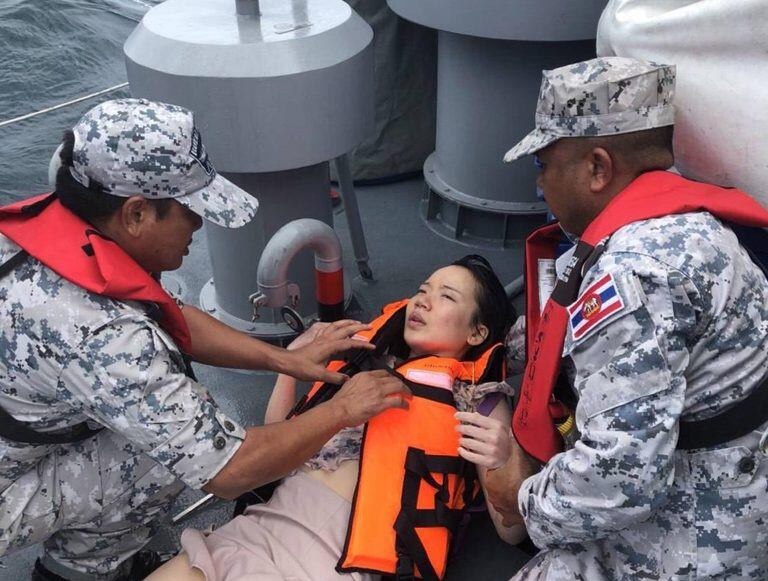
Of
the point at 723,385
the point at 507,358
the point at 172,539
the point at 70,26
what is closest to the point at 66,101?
the point at 70,26

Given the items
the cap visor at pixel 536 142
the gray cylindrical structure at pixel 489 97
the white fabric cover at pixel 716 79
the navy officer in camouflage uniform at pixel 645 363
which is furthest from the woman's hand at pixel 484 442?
the gray cylindrical structure at pixel 489 97

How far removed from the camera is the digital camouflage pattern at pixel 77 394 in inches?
69.6

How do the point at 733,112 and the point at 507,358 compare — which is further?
the point at 507,358

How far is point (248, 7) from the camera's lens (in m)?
3.01

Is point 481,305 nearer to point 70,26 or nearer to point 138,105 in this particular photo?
point 138,105

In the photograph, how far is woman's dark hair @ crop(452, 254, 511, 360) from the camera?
2.60 metres

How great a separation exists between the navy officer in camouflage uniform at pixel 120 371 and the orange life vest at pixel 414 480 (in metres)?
0.15

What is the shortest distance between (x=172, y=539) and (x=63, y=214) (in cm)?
143

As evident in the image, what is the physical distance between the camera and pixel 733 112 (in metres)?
1.63

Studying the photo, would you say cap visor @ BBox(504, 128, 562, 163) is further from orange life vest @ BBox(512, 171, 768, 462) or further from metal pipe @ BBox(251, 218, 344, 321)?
metal pipe @ BBox(251, 218, 344, 321)

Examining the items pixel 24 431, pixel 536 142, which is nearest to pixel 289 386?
pixel 24 431

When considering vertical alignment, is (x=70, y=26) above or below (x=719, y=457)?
below

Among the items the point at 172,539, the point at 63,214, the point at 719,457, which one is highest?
the point at 63,214

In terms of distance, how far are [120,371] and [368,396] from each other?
699mm
